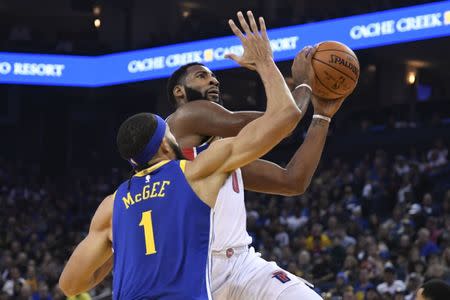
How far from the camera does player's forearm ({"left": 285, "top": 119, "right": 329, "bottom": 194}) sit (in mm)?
4711

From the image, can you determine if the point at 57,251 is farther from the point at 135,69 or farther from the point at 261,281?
the point at 261,281

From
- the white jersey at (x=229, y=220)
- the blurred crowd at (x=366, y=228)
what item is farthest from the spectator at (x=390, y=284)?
the white jersey at (x=229, y=220)

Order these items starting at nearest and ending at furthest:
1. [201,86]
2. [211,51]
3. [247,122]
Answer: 1. [247,122]
2. [201,86]
3. [211,51]

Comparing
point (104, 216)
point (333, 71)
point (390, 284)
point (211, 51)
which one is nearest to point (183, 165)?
point (104, 216)

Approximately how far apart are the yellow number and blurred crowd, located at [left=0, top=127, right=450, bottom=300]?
23.6 feet

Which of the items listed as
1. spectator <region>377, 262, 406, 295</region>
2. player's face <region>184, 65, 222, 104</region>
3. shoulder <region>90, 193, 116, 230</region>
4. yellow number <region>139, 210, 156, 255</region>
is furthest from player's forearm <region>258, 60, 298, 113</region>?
spectator <region>377, 262, 406, 295</region>

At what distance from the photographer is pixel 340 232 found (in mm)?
13500

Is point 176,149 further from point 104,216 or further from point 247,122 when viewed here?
point 247,122

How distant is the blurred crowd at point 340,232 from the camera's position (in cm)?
1167

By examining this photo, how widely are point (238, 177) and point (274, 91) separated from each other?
51.4 inches

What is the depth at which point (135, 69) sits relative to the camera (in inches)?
822

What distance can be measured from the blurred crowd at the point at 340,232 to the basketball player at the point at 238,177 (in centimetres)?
577

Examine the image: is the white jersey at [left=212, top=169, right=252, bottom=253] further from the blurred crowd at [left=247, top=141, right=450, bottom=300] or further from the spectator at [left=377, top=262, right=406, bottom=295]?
the spectator at [left=377, top=262, right=406, bottom=295]

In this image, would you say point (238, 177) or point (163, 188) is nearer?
point (163, 188)
